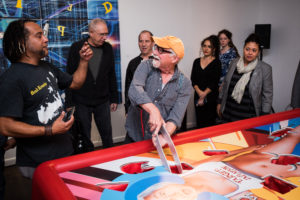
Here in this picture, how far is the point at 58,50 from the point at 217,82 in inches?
78.5

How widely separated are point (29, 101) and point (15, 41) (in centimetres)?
32

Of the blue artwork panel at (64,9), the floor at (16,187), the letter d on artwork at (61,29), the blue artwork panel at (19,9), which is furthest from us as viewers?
the letter d on artwork at (61,29)

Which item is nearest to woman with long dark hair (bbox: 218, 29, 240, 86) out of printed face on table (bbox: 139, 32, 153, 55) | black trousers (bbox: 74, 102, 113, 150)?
printed face on table (bbox: 139, 32, 153, 55)

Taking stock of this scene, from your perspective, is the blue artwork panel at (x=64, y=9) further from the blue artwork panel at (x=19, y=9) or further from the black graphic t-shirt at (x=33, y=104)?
the black graphic t-shirt at (x=33, y=104)

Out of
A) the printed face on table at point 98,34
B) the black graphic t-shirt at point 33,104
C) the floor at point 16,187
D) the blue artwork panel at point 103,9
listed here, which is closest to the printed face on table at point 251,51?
the printed face on table at point 98,34

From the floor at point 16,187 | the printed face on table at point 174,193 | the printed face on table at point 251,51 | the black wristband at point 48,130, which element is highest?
the printed face on table at point 251,51

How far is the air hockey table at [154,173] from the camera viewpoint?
0.87 meters

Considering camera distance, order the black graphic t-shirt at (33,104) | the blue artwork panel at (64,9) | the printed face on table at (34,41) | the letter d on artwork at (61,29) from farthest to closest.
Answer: the letter d on artwork at (61,29), the blue artwork panel at (64,9), the printed face on table at (34,41), the black graphic t-shirt at (33,104)

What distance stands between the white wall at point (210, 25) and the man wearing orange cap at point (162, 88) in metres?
1.83

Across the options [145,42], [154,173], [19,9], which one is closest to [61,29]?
[19,9]

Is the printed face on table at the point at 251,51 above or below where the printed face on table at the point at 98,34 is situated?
below

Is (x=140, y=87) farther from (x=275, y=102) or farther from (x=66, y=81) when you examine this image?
(x=275, y=102)

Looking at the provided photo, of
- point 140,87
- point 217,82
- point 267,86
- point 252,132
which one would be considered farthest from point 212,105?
point 140,87

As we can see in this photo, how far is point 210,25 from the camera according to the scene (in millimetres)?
4129
